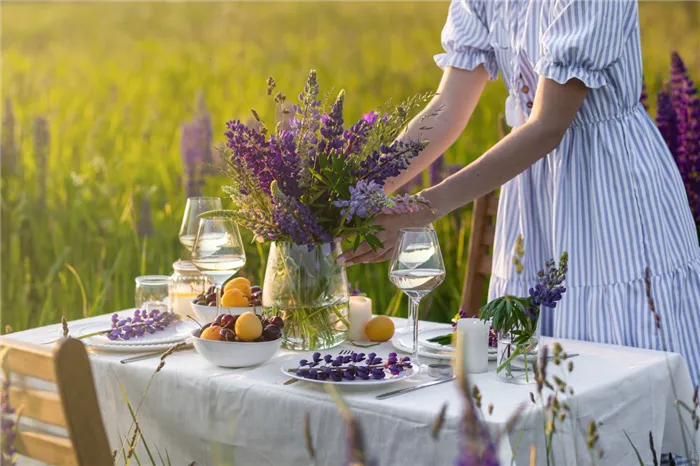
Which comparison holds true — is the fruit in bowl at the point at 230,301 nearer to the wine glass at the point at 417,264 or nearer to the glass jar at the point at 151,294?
the glass jar at the point at 151,294

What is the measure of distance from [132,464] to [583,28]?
1.24 m

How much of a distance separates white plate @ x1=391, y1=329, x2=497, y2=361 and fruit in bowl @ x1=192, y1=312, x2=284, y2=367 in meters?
0.26

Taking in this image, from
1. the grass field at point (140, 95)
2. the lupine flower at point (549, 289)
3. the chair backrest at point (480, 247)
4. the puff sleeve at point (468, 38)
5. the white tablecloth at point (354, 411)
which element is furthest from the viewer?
the grass field at point (140, 95)

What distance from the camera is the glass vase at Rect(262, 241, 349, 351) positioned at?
5.33ft

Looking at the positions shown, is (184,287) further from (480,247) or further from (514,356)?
(480,247)

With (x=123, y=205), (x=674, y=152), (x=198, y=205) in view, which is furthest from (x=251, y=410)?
(x=123, y=205)

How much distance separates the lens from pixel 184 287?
6.33 feet

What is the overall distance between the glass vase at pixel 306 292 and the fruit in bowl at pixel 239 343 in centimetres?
13

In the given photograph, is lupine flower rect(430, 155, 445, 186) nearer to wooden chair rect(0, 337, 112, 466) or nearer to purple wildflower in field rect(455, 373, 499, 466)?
wooden chair rect(0, 337, 112, 466)

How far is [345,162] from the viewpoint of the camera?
1.59 meters

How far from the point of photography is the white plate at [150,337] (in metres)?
1.65

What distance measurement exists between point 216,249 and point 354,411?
47 cm

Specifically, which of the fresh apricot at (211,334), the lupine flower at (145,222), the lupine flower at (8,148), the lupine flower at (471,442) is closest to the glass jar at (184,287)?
the fresh apricot at (211,334)

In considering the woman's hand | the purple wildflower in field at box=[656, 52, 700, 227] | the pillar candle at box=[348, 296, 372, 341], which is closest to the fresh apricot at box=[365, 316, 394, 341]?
the pillar candle at box=[348, 296, 372, 341]
